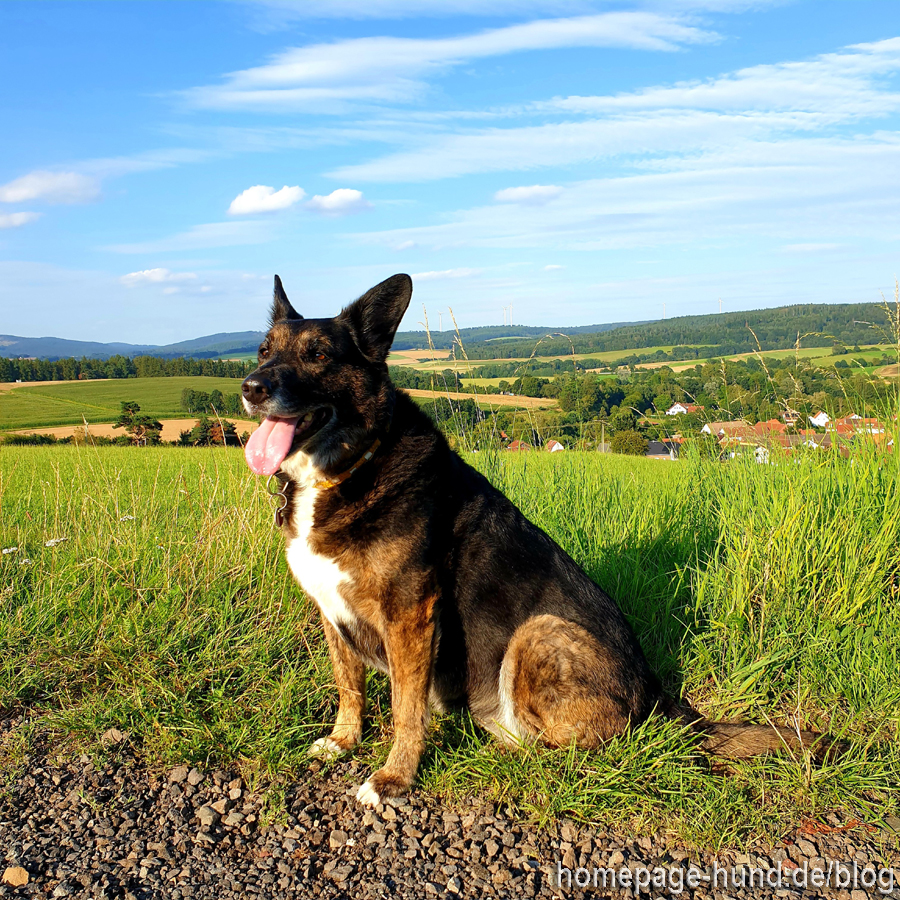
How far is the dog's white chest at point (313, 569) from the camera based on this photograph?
10.3 ft

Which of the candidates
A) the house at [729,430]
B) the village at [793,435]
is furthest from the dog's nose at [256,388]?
the house at [729,430]

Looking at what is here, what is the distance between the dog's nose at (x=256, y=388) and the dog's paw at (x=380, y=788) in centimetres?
183

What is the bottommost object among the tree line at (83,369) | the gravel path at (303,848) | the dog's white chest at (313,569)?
the gravel path at (303,848)

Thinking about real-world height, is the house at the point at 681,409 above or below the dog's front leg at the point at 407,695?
above

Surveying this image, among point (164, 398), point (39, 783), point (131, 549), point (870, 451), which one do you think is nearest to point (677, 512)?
point (870, 451)

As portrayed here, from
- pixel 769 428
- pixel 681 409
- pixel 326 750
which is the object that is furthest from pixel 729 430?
pixel 326 750

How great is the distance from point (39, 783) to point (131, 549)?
180 centimetres

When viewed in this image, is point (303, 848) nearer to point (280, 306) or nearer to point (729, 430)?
point (280, 306)

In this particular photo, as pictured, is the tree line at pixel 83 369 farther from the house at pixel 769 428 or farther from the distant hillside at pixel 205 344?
the house at pixel 769 428

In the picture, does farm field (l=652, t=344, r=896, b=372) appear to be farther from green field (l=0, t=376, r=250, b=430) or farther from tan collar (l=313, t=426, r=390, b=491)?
green field (l=0, t=376, r=250, b=430)

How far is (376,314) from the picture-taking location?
132 inches

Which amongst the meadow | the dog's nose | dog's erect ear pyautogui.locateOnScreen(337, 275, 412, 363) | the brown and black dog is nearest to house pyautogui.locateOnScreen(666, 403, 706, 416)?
the meadow

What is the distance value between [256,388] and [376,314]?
2.52ft

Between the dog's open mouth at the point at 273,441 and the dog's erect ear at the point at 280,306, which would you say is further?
the dog's erect ear at the point at 280,306
